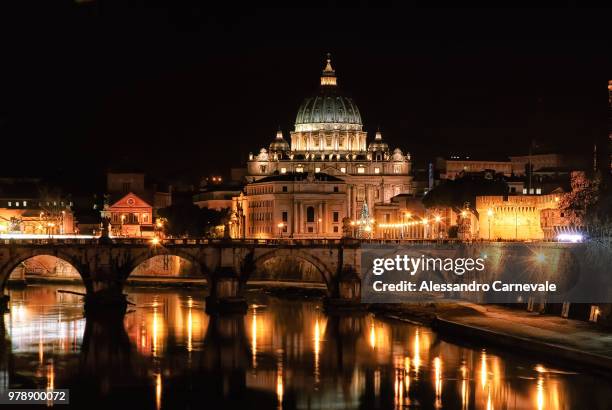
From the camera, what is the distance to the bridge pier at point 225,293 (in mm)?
90875

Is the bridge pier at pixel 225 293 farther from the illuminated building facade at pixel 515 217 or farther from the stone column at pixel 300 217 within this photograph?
the stone column at pixel 300 217

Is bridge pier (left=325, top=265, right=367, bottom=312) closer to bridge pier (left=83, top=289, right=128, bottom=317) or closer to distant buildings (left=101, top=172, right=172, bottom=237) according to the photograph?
bridge pier (left=83, top=289, right=128, bottom=317)

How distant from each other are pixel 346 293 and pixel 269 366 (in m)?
24.4

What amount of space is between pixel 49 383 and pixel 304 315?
29.1 m

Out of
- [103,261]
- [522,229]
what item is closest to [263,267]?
[522,229]

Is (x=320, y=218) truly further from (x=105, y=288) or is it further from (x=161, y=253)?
(x=105, y=288)

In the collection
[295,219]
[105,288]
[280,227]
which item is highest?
[295,219]

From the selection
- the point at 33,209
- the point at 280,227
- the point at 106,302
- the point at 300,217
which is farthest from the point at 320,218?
the point at 106,302

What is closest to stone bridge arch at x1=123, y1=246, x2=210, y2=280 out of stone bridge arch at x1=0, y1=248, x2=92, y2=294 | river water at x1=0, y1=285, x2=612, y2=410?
stone bridge arch at x1=0, y1=248, x2=92, y2=294

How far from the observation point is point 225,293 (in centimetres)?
9200

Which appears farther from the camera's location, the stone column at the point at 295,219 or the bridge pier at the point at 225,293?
the stone column at the point at 295,219

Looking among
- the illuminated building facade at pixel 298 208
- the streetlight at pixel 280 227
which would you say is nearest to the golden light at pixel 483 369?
the streetlight at pixel 280 227

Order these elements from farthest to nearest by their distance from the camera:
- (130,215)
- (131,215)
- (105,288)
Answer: (131,215) < (130,215) < (105,288)

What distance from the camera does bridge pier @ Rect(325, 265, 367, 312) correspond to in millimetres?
91000
